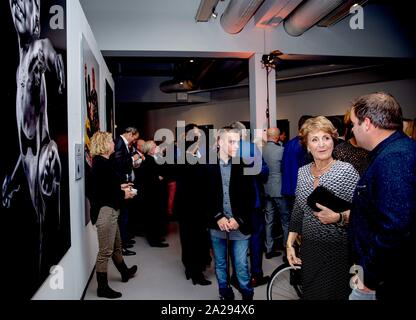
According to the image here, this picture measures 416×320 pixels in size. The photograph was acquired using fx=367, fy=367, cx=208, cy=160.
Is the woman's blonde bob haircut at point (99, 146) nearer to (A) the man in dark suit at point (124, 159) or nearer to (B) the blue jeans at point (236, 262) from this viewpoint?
(A) the man in dark suit at point (124, 159)

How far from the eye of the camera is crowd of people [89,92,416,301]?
1.49 meters

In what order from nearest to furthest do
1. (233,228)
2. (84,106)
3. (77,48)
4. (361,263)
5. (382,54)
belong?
(361,263)
(233,228)
(77,48)
(84,106)
(382,54)

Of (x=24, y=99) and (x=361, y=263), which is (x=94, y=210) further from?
(x=361, y=263)

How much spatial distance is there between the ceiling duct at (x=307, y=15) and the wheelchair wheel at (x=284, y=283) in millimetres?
3190

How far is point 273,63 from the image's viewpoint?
5.98 m

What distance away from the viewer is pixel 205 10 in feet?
17.2

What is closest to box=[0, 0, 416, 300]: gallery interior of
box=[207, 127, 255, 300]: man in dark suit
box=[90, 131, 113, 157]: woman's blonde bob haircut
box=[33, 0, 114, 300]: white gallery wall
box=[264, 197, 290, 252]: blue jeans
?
box=[33, 0, 114, 300]: white gallery wall

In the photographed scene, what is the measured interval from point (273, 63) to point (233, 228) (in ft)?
12.9

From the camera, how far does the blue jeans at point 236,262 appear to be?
289 centimetres

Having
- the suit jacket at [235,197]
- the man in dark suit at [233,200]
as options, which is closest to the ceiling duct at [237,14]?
the man in dark suit at [233,200]

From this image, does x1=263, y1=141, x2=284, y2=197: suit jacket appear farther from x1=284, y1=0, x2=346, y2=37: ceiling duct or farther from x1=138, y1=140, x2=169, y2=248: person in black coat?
x1=284, y1=0, x2=346, y2=37: ceiling duct

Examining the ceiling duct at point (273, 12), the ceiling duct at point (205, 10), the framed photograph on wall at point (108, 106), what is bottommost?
the framed photograph on wall at point (108, 106)

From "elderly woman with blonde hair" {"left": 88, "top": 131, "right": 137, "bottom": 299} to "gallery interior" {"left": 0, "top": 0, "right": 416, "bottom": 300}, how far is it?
0.15 metres
